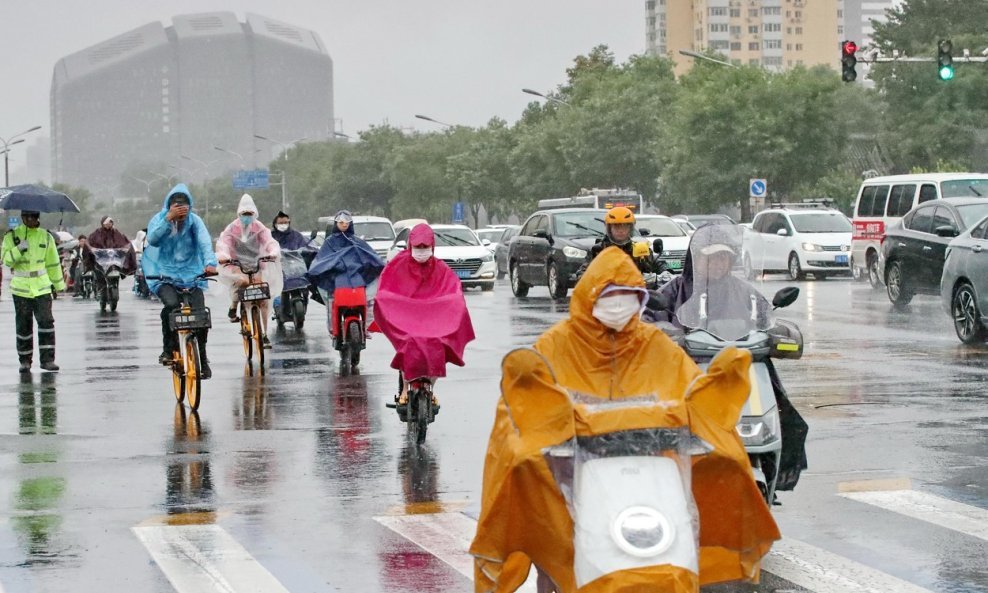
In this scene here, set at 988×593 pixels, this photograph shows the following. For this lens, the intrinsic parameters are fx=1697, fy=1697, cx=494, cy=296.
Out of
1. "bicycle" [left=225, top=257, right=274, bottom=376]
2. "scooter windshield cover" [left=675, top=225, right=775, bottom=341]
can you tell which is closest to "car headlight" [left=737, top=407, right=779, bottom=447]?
"scooter windshield cover" [left=675, top=225, right=775, bottom=341]

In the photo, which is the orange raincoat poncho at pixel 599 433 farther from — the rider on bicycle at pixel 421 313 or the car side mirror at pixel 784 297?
the rider on bicycle at pixel 421 313

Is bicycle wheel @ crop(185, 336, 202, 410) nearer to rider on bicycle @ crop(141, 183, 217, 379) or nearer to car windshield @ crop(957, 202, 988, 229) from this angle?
rider on bicycle @ crop(141, 183, 217, 379)

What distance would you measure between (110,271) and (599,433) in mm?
29530

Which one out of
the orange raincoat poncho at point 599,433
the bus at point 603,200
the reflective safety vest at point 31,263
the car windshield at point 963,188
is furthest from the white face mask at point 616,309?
the bus at point 603,200

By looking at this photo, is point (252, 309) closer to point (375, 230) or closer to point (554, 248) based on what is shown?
point (554, 248)

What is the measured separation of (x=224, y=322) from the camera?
27703 millimetres

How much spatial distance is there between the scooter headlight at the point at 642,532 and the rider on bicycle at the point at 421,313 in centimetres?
683

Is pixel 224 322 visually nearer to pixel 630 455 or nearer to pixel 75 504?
pixel 75 504

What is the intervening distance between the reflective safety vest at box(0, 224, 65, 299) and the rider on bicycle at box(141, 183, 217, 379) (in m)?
3.85

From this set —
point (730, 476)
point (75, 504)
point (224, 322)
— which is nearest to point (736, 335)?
point (730, 476)

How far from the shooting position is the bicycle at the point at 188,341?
47.0 ft

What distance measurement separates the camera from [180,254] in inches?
576

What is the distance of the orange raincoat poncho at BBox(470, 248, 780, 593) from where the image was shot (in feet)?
17.4

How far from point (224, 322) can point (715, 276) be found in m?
20.0
